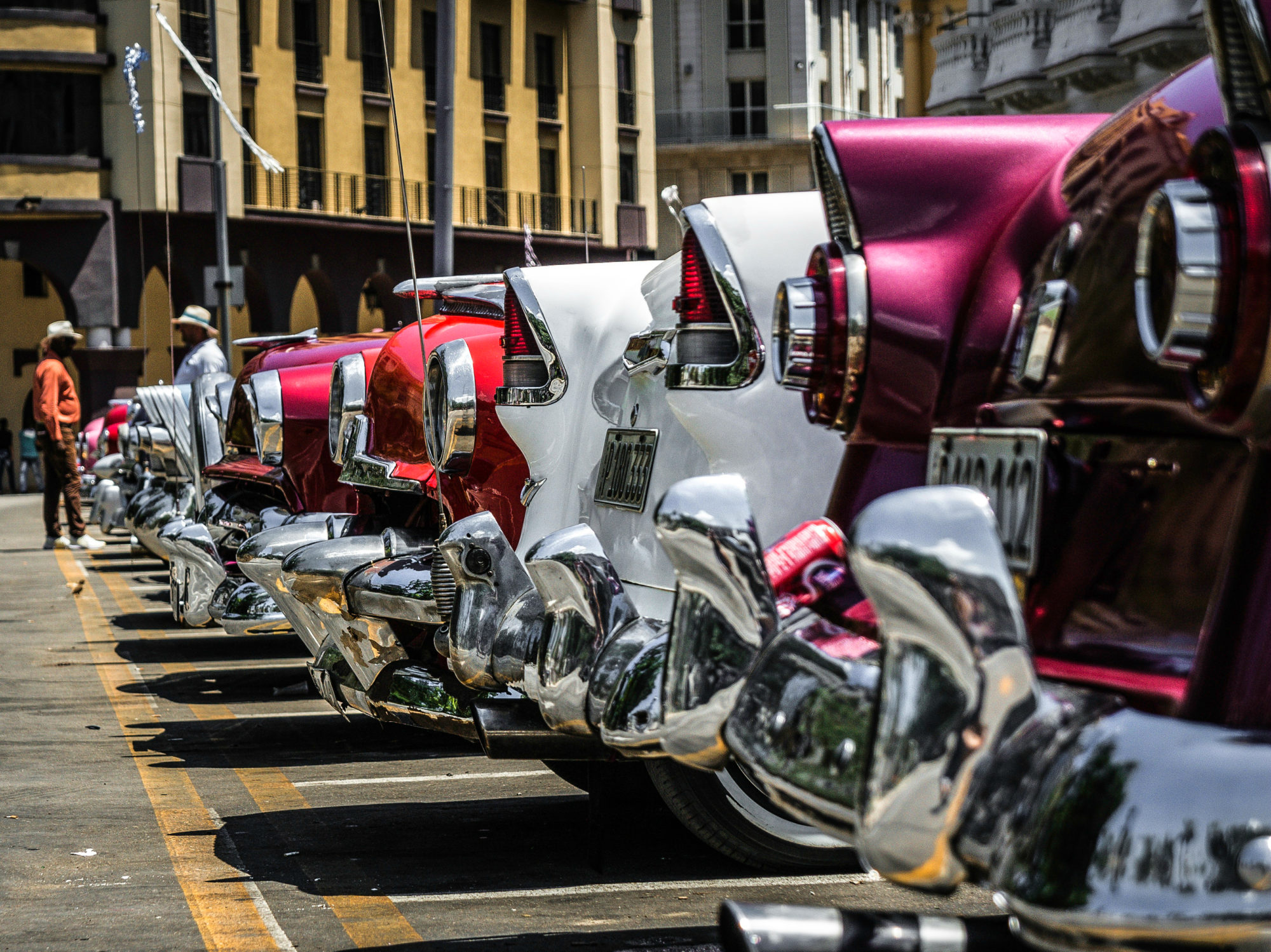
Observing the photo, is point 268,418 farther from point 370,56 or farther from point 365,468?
point 370,56

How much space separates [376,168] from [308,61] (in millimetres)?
2987

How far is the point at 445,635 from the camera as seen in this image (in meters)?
4.64

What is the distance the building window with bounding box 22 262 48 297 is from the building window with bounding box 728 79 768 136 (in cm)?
1736

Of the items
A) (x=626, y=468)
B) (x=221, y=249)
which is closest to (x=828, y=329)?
(x=626, y=468)

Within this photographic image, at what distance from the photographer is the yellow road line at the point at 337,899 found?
13.8ft

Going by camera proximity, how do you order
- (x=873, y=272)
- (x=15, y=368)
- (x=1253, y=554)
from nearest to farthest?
(x=1253, y=554) → (x=873, y=272) → (x=15, y=368)

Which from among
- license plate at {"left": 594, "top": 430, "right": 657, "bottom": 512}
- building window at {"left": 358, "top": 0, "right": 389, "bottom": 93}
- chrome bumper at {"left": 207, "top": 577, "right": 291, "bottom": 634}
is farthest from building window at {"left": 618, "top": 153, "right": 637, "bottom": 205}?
license plate at {"left": 594, "top": 430, "right": 657, "bottom": 512}

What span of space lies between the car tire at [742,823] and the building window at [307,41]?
36435mm

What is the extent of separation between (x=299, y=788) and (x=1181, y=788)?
4814mm

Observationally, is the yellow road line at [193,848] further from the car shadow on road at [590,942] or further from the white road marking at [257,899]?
the car shadow on road at [590,942]

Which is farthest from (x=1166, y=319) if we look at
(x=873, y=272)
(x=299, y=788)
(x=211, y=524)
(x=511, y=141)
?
(x=511, y=141)

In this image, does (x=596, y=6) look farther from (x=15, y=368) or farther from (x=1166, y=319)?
(x=1166, y=319)

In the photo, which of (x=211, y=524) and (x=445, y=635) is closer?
(x=445, y=635)

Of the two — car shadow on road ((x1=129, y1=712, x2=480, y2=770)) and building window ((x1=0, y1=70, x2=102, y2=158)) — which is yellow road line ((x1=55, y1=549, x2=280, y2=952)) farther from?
building window ((x1=0, y1=70, x2=102, y2=158))
